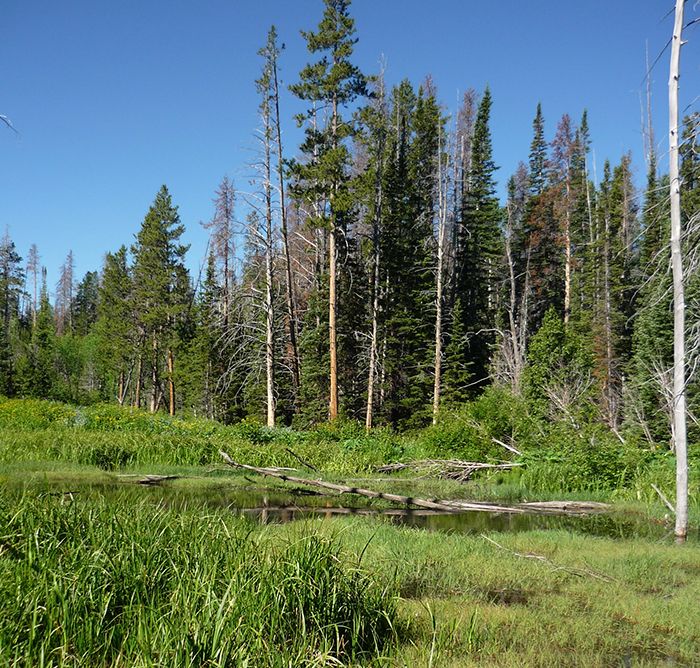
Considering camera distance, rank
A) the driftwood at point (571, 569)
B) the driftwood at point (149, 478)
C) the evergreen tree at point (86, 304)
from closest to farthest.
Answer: the driftwood at point (571, 569) → the driftwood at point (149, 478) → the evergreen tree at point (86, 304)

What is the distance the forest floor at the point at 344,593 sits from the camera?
3410mm

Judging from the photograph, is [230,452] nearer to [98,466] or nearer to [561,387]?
[98,466]

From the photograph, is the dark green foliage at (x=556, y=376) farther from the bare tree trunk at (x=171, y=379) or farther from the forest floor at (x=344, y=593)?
the bare tree trunk at (x=171, y=379)

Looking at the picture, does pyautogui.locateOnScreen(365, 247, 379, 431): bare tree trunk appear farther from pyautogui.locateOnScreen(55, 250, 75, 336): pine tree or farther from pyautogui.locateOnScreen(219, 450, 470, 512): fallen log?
pyautogui.locateOnScreen(55, 250, 75, 336): pine tree

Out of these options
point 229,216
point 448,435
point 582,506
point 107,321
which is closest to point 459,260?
point 229,216

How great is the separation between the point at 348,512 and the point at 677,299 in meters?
6.32

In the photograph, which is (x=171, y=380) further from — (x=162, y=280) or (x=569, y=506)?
(x=569, y=506)

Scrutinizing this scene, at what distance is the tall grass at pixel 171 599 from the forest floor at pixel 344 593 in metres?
0.02

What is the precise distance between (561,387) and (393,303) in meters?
12.6

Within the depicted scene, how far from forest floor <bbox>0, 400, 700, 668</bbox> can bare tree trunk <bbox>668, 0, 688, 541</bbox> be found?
712 mm

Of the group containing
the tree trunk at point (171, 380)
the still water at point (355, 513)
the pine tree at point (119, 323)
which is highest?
the pine tree at point (119, 323)

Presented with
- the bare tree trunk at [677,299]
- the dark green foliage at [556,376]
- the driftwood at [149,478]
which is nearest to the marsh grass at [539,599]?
the bare tree trunk at [677,299]

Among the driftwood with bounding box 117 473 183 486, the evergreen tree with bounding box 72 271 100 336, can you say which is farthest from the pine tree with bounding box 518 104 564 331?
the evergreen tree with bounding box 72 271 100 336

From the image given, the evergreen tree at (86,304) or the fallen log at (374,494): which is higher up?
the evergreen tree at (86,304)
